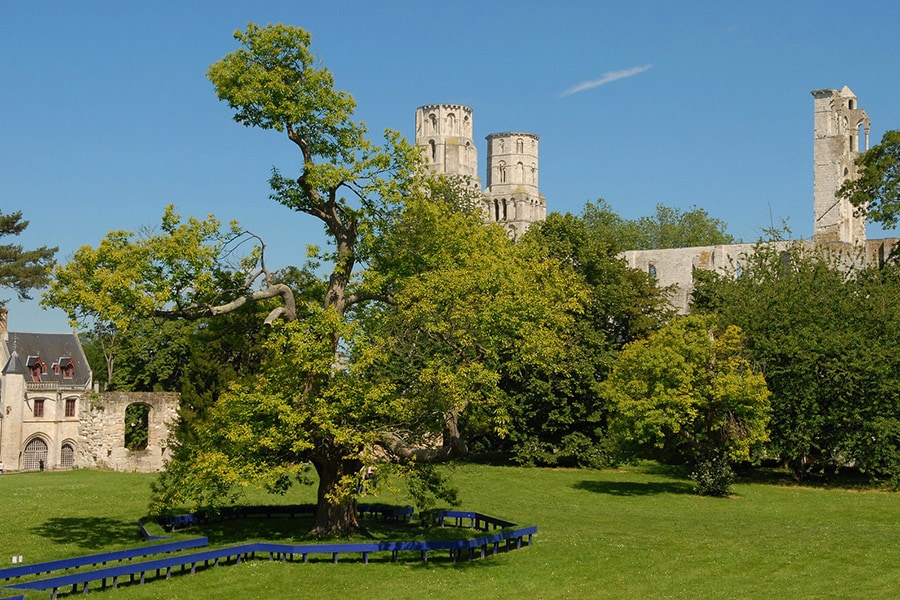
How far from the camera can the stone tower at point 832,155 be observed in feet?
201

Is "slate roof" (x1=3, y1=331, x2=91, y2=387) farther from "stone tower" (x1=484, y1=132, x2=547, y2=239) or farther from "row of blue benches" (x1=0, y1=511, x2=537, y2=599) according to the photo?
"stone tower" (x1=484, y1=132, x2=547, y2=239)

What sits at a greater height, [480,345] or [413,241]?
[413,241]

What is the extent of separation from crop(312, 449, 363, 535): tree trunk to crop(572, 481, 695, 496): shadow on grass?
43.6 feet

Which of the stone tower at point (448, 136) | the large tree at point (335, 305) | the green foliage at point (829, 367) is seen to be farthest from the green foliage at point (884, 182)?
the stone tower at point (448, 136)

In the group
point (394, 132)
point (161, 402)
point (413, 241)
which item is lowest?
point (161, 402)

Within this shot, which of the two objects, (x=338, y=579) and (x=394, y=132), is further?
(x=394, y=132)

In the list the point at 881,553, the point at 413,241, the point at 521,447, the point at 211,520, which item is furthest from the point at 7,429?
the point at 881,553

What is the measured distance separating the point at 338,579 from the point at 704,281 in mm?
35243

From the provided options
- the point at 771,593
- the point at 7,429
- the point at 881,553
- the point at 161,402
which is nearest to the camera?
the point at 771,593

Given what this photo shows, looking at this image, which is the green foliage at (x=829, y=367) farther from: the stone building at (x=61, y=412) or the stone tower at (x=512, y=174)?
the stone tower at (x=512, y=174)

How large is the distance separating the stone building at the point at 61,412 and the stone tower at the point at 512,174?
74630 mm

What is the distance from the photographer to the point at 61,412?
51375 mm

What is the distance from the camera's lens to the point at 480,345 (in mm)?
21219

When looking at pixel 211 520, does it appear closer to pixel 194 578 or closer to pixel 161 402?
pixel 194 578
